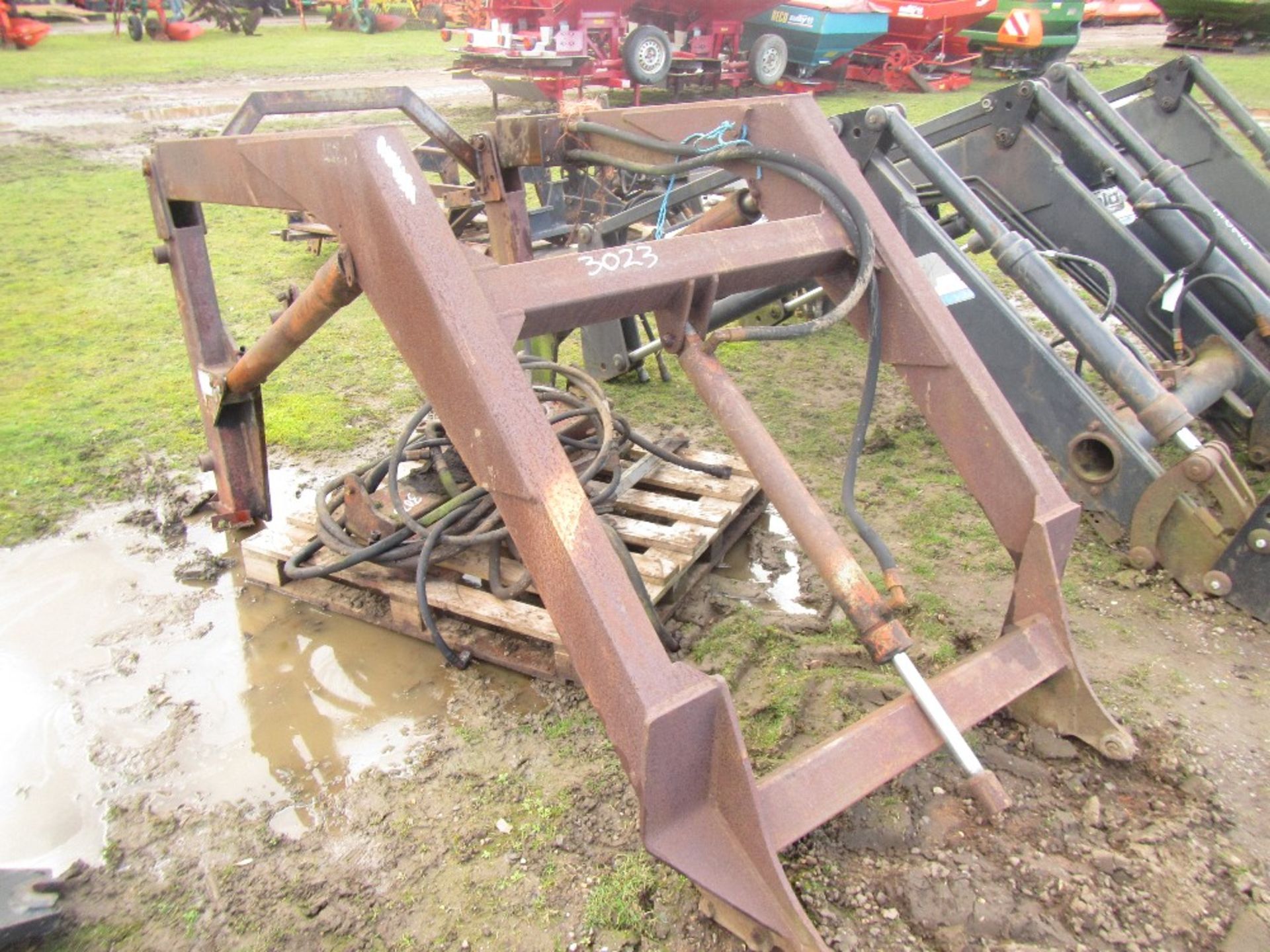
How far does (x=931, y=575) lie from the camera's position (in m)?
3.20

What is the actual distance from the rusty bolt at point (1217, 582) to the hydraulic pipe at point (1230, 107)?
7.72ft

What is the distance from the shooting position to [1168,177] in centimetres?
370

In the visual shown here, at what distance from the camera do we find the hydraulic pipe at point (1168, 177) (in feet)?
11.8

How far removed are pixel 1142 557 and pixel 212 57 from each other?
701 inches

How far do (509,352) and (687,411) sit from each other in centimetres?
273

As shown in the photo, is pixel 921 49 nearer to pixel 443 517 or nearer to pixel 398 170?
pixel 443 517

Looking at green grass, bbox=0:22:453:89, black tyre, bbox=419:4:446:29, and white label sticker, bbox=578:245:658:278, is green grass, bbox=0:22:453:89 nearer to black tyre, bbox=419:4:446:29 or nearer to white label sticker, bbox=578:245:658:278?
black tyre, bbox=419:4:446:29

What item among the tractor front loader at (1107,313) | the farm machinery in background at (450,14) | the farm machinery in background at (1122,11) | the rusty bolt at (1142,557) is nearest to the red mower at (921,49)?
the farm machinery in background at (450,14)

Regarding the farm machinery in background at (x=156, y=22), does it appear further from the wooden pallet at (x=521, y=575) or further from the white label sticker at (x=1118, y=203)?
the white label sticker at (x=1118, y=203)

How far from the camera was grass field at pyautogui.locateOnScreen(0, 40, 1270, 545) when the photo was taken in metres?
4.00

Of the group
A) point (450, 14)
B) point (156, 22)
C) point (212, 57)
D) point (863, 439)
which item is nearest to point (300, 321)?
point (863, 439)

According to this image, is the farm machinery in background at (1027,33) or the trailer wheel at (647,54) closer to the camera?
the trailer wheel at (647,54)

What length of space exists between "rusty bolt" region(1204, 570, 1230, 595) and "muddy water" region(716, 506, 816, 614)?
124cm

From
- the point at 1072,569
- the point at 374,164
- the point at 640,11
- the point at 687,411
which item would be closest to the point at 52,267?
the point at 687,411
